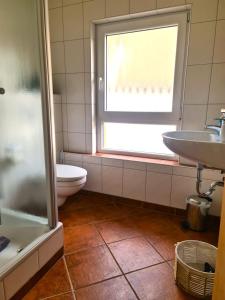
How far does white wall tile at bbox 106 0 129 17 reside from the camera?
1840 mm

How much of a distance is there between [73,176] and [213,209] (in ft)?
3.92

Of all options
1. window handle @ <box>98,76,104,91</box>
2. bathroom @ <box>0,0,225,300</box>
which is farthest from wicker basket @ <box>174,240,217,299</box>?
window handle @ <box>98,76,104,91</box>

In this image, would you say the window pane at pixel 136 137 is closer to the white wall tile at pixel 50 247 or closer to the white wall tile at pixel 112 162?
the white wall tile at pixel 112 162

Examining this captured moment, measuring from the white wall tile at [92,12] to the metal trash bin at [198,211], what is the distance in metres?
1.72

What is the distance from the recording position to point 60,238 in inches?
55.2

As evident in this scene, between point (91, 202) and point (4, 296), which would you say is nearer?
point (4, 296)

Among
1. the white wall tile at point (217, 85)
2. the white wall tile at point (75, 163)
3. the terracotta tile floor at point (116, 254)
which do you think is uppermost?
the white wall tile at point (217, 85)

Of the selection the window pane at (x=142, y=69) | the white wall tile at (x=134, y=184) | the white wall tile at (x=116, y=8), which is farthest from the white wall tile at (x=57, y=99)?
the white wall tile at (x=134, y=184)

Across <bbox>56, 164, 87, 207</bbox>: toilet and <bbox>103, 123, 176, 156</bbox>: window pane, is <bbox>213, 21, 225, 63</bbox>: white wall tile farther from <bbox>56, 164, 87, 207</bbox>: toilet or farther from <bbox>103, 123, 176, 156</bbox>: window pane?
<bbox>56, 164, 87, 207</bbox>: toilet

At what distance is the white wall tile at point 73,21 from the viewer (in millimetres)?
2014

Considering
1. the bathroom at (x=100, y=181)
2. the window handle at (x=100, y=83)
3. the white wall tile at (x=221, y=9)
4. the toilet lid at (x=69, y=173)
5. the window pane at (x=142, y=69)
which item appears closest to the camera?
the bathroom at (x=100, y=181)

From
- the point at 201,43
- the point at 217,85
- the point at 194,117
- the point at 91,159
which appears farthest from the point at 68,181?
the point at 201,43

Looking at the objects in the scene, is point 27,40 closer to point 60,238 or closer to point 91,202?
point 60,238

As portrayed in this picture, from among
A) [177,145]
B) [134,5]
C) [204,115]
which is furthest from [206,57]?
[177,145]
